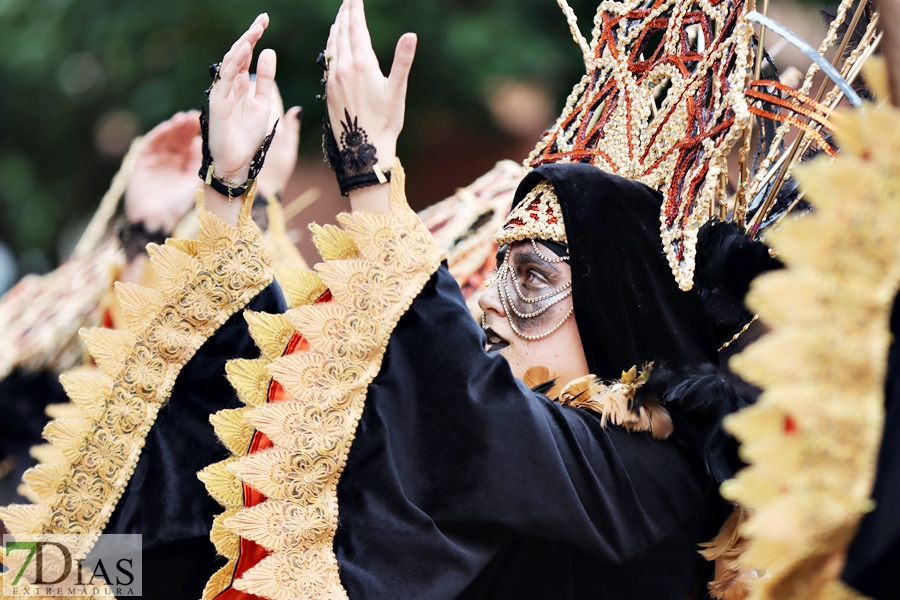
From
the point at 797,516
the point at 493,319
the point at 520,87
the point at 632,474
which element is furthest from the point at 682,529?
the point at 520,87

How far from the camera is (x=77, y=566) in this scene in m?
2.06

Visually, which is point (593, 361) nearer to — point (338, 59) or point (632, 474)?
point (632, 474)

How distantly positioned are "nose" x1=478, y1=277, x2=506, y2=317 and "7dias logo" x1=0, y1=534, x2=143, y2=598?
862mm

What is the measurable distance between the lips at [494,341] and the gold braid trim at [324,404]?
0.43 m

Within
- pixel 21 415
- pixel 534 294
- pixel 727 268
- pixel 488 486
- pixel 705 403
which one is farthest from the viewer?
pixel 21 415

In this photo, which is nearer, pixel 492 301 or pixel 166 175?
pixel 492 301

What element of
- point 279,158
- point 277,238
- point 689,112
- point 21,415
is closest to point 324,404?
point 689,112

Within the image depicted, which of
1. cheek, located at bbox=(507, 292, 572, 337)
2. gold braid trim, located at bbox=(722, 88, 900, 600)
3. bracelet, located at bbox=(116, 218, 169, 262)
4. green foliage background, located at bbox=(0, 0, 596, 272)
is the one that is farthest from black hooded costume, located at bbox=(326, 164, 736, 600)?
green foliage background, located at bbox=(0, 0, 596, 272)

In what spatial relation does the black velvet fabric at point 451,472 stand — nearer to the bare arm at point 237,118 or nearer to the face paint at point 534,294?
the face paint at point 534,294

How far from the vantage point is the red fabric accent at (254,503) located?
171cm

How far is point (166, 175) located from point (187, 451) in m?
1.29

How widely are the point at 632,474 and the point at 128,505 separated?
1037mm

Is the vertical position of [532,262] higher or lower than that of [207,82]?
lower

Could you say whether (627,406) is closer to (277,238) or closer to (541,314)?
(541,314)
